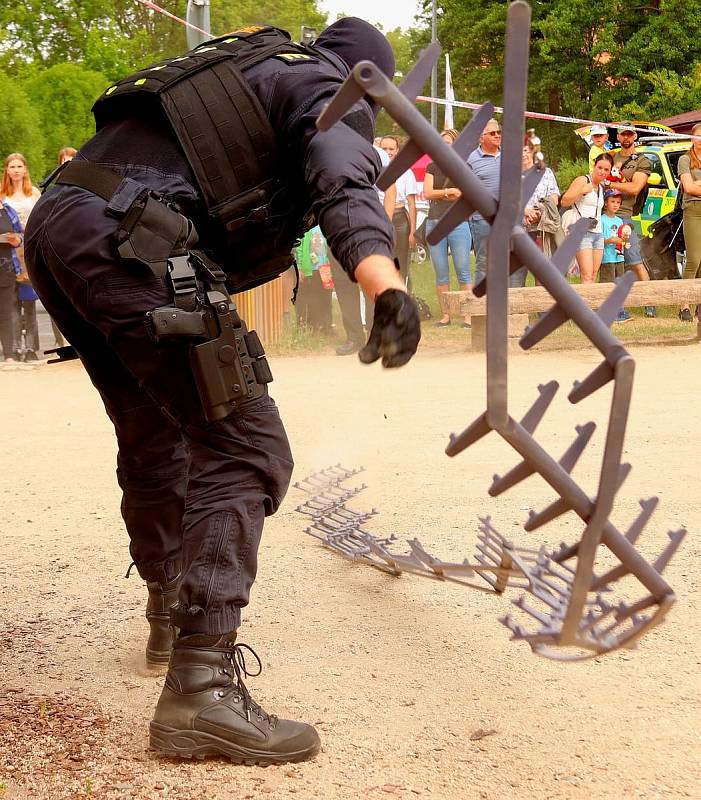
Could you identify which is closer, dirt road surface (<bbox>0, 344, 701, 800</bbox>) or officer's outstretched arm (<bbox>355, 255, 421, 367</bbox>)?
officer's outstretched arm (<bbox>355, 255, 421, 367</bbox>)

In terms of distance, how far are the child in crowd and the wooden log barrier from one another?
1.01 metres

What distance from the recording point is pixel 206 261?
8.18ft

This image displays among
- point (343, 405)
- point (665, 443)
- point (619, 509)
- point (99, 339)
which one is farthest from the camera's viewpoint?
point (343, 405)

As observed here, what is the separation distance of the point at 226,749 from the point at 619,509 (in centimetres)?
238

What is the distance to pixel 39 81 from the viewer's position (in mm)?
22016

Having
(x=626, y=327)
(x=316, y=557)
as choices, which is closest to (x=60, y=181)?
(x=316, y=557)

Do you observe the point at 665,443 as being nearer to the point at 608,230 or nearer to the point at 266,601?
the point at 266,601

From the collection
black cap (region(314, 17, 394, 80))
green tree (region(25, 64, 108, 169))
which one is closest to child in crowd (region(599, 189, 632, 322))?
black cap (region(314, 17, 394, 80))

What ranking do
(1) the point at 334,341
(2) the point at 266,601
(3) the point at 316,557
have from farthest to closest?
(1) the point at 334,341 → (3) the point at 316,557 → (2) the point at 266,601

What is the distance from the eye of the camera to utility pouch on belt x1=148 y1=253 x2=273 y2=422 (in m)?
2.35

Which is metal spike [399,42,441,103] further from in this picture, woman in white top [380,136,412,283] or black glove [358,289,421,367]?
woman in white top [380,136,412,283]

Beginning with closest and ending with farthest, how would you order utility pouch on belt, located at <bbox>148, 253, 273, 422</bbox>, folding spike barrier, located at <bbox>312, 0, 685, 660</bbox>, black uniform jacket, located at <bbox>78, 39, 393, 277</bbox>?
folding spike barrier, located at <bbox>312, 0, 685, 660</bbox> < black uniform jacket, located at <bbox>78, 39, 393, 277</bbox> < utility pouch on belt, located at <bbox>148, 253, 273, 422</bbox>

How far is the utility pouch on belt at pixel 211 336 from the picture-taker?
2.35 meters

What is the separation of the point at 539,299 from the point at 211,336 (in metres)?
7.01
